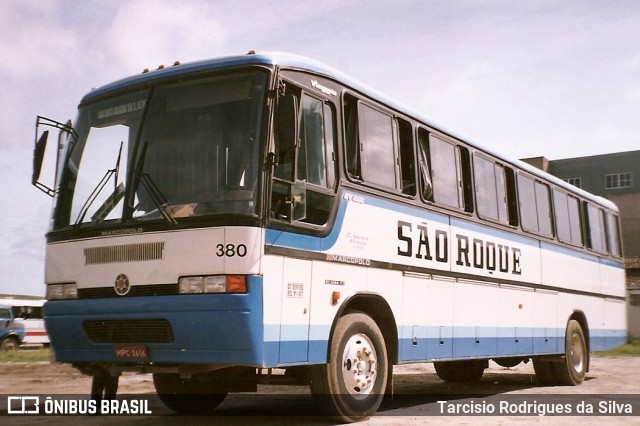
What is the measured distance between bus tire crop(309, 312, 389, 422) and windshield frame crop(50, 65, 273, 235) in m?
1.75

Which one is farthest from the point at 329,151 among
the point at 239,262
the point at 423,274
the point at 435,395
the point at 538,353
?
the point at 538,353

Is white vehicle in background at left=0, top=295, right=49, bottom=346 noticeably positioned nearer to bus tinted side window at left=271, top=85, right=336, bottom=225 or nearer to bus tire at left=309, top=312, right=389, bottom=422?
bus tire at left=309, top=312, right=389, bottom=422

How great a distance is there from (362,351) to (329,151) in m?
2.10

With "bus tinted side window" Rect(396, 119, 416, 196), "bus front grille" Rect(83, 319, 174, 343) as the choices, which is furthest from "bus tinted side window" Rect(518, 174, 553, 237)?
"bus front grille" Rect(83, 319, 174, 343)

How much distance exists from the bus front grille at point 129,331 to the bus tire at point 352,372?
1.52 meters

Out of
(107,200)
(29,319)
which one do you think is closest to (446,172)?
(107,200)

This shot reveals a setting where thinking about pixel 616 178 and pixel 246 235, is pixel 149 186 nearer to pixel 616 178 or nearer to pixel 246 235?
pixel 246 235

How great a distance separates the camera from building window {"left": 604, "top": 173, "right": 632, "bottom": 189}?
5922 centimetres

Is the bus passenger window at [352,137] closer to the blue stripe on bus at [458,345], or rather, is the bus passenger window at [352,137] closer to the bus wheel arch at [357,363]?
the bus wheel arch at [357,363]

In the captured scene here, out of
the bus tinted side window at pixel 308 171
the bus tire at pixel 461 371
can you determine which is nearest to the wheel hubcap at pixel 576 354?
the bus tire at pixel 461 371

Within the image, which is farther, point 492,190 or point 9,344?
point 9,344

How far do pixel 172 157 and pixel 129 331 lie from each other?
1.63m

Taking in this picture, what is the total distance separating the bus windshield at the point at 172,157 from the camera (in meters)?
6.74

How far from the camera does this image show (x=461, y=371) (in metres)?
14.4
